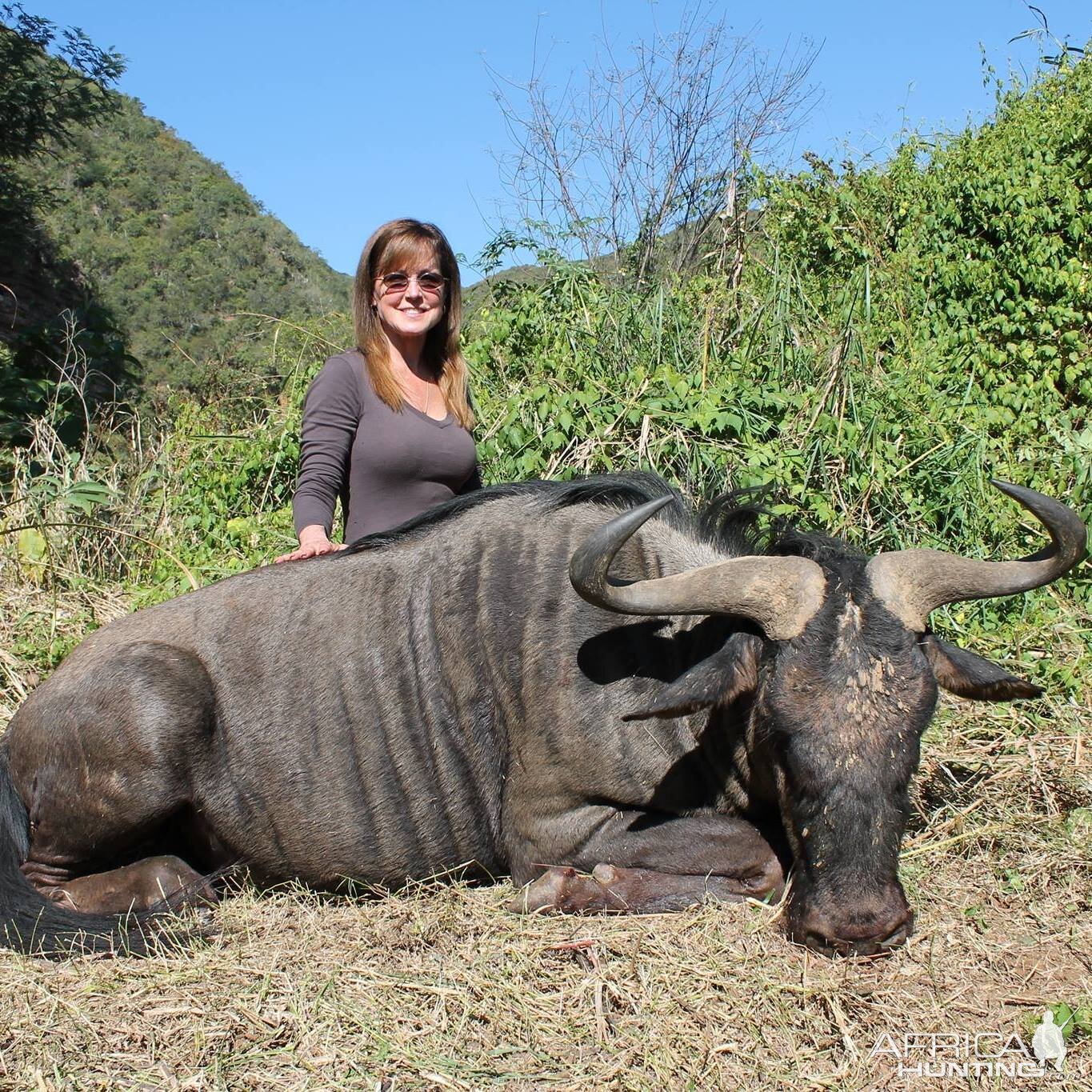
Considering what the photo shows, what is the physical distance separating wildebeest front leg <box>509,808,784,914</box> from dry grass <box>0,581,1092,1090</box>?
80 mm

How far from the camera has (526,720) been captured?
12.0 ft

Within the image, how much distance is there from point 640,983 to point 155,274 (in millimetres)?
25563

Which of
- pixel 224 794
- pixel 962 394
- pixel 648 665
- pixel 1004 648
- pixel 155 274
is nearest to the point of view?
pixel 648 665

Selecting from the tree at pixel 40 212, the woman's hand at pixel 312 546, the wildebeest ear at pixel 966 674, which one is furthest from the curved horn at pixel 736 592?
the tree at pixel 40 212

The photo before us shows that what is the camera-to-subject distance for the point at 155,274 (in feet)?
83.1

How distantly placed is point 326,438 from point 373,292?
73cm

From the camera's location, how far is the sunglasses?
180 inches

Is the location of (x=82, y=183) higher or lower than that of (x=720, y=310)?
higher

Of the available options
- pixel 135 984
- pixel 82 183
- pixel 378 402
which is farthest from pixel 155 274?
pixel 135 984

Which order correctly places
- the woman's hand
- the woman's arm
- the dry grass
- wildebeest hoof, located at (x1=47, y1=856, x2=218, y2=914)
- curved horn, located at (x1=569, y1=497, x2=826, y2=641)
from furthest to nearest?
1. the woman's arm
2. the woman's hand
3. wildebeest hoof, located at (x1=47, y1=856, x2=218, y2=914)
4. curved horn, located at (x1=569, y1=497, x2=826, y2=641)
5. the dry grass

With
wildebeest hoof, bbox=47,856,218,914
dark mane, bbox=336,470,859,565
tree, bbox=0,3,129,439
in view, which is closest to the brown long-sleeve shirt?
dark mane, bbox=336,470,859,565

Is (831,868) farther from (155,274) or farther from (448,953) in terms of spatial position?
(155,274)

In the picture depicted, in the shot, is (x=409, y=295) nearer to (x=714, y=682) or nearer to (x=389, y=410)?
(x=389, y=410)

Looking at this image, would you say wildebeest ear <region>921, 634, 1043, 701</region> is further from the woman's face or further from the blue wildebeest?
the woman's face
